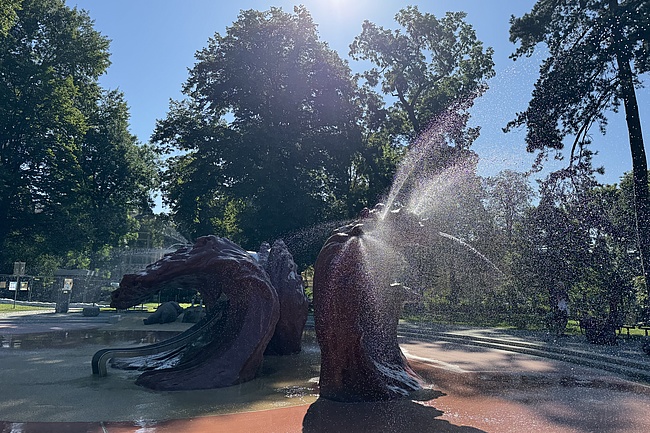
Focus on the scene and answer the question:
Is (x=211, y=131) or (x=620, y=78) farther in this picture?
(x=211, y=131)

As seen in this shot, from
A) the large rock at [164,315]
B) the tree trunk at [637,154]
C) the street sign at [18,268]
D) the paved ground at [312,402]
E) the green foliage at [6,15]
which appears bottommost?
the paved ground at [312,402]

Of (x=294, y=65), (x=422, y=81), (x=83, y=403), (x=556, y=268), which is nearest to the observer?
(x=83, y=403)

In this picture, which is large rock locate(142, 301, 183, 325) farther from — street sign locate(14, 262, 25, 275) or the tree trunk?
the tree trunk

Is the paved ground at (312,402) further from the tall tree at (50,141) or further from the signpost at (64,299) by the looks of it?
the tall tree at (50,141)

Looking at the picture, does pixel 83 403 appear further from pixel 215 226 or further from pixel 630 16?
pixel 215 226

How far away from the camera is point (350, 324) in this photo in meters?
8.05

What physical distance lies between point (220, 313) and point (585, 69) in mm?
17498

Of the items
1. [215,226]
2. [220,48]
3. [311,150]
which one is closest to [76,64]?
[220,48]

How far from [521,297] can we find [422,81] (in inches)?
704

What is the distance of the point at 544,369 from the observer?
461 inches

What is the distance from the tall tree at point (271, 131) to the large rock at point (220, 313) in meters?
20.1

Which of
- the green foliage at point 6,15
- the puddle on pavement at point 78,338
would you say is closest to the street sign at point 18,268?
the puddle on pavement at point 78,338

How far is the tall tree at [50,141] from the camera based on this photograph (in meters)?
31.9

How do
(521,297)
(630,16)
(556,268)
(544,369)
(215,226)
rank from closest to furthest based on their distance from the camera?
1. (544,369)
2. (630,16)
3. (556,268)
4. (521,297)
5. (215,226)
